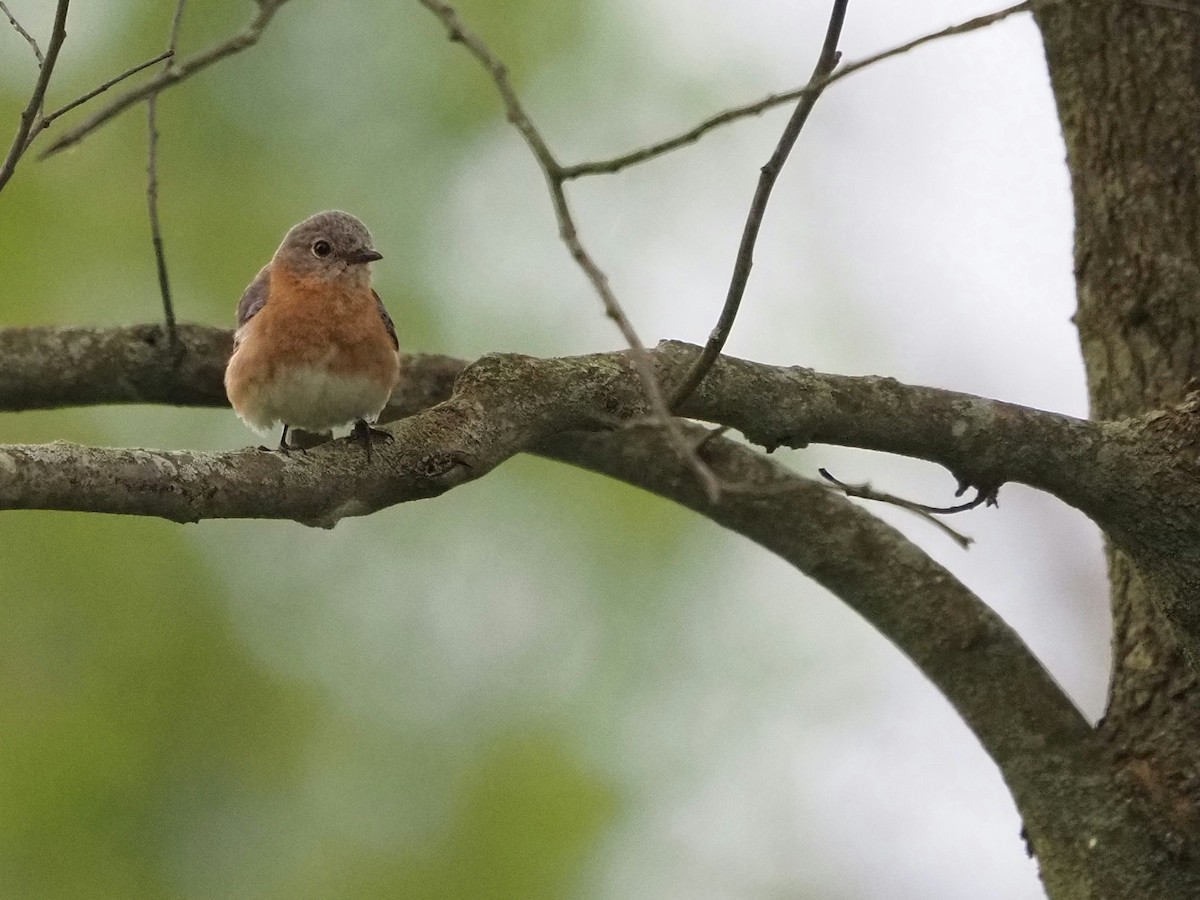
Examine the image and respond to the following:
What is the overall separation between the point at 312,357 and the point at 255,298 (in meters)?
0.50

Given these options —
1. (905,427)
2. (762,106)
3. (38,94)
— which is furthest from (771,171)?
(38,94)

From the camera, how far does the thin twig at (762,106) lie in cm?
232

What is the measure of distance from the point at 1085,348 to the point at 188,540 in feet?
18.8

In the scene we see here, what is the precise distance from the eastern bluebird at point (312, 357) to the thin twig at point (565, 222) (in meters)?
1.94

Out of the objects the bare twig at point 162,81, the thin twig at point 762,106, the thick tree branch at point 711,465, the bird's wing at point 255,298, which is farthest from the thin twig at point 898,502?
the bird's wing at point 255,298

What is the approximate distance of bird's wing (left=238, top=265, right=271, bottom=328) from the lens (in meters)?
4.44

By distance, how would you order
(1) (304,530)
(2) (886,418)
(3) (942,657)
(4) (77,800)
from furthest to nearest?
1. (1) (304,530)
2. (4) (77,800)
3. (3) (942,657)
4. (2) (886,418)

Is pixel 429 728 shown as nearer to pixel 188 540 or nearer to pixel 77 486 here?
pixel 188 540

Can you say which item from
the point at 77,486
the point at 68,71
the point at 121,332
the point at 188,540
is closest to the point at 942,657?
the point at 77,486

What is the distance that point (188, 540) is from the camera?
26.2 feet

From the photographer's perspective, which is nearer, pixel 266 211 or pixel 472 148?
pixel 266 211

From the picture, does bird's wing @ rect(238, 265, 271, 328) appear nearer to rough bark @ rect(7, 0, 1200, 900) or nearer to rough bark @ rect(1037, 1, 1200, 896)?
rough bark @ rect(7, 0, 1200, 900)

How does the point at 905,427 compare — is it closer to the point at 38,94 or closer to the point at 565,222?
the point at 565,222

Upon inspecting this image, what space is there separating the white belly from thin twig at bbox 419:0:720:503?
1.96 meters
